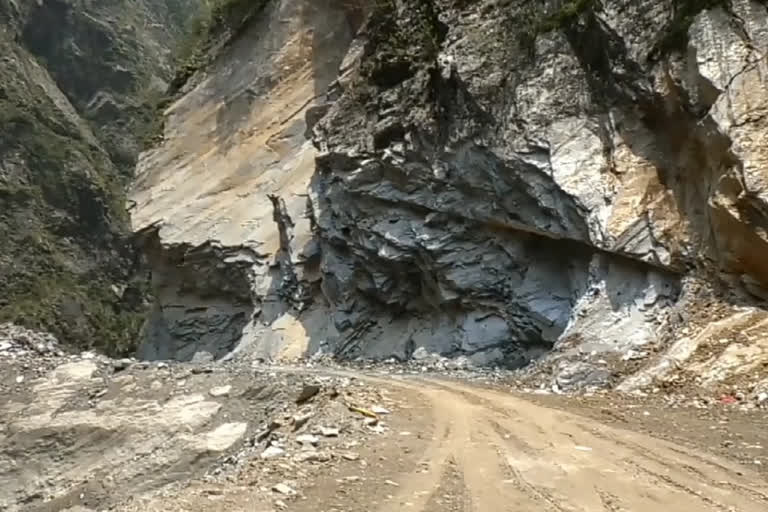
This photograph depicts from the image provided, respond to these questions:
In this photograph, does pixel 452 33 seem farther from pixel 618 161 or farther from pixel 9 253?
pixel 9 253

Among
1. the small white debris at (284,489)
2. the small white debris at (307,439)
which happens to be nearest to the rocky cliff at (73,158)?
the small white debris at (307,439)

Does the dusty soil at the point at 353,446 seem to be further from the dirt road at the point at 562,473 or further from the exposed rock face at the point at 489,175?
the exposed rock face at the point at 489,175

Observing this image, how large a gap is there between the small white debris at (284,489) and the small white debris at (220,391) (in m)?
5.87

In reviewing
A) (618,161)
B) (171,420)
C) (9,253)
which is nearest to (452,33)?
(618,161)

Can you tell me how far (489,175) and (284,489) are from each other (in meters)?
11.7

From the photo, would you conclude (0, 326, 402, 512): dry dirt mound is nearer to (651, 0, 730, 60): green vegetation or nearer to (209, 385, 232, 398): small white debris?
(209, 385, 232, 398): small white debris

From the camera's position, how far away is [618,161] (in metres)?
14.1

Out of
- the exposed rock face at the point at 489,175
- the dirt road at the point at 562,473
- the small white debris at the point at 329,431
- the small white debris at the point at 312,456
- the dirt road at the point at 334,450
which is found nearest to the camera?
the dirt road at the point at 562,473

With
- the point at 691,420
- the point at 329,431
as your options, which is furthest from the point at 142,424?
the point at 691,420

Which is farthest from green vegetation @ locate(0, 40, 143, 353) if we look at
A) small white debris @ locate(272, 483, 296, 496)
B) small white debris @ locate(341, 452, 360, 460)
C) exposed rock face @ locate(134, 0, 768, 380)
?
small white debris @ locate(272, 483, 296, 496)

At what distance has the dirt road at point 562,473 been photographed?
18.2 ft

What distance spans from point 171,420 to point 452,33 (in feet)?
36.6

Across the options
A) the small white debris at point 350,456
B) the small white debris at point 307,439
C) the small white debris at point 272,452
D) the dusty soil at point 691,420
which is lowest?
the dusty soil at point 691,420

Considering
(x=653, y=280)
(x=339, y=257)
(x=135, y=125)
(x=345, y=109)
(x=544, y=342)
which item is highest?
(x=135, y=125)
